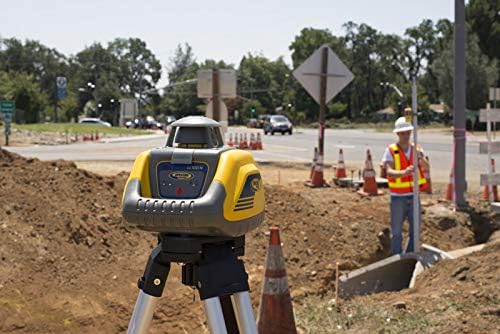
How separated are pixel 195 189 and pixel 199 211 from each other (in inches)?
4.6

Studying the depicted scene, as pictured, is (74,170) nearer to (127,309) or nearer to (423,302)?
(127,309)

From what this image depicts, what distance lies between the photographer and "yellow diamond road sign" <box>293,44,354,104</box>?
41.1 ft

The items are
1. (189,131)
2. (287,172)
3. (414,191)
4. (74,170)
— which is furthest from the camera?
(287,172)

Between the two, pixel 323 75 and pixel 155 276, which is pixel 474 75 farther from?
pixel 155 276

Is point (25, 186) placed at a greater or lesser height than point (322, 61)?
lesser

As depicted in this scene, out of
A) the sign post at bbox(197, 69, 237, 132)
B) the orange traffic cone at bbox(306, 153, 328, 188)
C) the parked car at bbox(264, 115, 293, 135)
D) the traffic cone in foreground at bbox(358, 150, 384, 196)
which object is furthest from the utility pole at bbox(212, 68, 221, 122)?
the parked car at bbox(264, 115, 293, 135)

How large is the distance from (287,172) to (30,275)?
38.0ft

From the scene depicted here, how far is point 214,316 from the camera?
2.57 metres

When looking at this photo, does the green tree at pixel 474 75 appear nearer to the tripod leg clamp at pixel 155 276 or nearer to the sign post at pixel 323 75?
the sign post at pixel 323 75

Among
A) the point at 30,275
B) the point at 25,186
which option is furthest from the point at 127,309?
the point at 25,186

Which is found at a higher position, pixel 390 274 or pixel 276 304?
pixel 276 304

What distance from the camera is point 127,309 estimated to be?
6.21m

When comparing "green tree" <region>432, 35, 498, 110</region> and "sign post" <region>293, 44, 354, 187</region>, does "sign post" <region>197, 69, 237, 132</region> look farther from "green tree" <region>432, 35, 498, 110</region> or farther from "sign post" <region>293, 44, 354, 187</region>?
"green tree" <region>432, 35, 498, 110</region>

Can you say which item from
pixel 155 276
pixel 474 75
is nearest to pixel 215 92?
pixel 155 276
